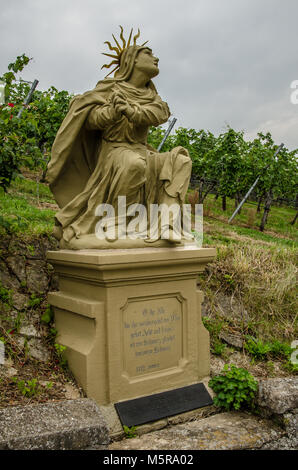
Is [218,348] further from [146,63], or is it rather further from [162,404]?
[146,63]

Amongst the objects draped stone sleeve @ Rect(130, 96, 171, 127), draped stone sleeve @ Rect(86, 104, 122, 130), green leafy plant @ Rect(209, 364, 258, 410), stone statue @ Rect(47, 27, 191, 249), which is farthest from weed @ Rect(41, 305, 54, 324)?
draped stone sleeve @ Rect(130, 96, 171, 127)

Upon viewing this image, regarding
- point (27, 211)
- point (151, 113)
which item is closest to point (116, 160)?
point (151, 113)

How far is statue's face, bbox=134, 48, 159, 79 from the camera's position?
3559 mm

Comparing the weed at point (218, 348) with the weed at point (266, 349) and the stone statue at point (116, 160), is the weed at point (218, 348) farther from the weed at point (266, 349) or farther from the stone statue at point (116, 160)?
the stone statue at point (116, 160)

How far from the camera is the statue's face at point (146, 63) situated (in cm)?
356

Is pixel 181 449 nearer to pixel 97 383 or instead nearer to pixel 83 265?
pixel 97 383

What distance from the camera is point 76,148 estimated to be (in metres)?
3.63

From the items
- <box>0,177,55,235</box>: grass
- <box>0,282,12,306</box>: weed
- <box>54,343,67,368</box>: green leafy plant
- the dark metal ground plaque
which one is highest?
<box>0,177,55,235</box>: grass

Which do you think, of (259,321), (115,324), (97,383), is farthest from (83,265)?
(259,321)

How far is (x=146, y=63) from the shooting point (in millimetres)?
3561

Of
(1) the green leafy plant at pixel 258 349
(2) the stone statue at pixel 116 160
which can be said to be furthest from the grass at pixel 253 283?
(2) the stone statue at pixel 116 160

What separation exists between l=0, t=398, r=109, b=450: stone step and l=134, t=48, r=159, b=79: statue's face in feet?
8.88

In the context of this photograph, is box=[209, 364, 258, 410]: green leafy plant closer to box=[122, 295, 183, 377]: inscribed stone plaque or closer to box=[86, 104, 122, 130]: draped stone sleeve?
box=[122, 295, 183, 377]: inscribed stone plaque
